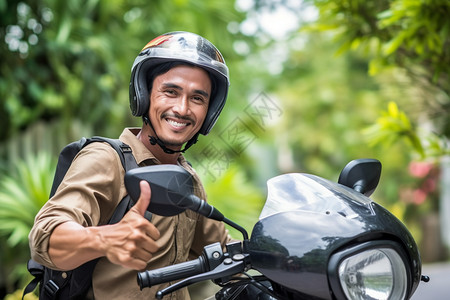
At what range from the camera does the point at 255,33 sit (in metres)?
8.34

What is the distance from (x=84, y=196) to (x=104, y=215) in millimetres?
177

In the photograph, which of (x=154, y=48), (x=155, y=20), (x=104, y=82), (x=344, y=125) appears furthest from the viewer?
(x=344, y=125)

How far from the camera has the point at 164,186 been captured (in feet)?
3.61

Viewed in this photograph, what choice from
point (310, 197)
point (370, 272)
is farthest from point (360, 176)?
point (370, 272)

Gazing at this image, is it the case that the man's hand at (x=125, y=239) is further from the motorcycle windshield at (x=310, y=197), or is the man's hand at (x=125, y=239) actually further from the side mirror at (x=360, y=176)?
the side mirror at (x=360, y=176)

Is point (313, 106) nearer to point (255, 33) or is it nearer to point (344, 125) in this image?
point (344, 125)

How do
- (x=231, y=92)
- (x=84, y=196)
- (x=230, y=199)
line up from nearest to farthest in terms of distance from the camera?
1. (x=84, y=196)
2. (x=230, y=199)
3. (x=231, y=92)

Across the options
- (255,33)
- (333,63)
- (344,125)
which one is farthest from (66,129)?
(333,63)

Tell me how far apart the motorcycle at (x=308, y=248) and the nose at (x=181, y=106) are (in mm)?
527

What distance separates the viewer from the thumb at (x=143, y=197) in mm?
1098

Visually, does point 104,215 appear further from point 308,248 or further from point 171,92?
point 308,248

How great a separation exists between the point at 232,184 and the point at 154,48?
385 centimetres

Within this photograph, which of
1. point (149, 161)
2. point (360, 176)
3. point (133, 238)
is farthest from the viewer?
point (149, 161)

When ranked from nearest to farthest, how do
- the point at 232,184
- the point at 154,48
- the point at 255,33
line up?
the point at 154,48, the point at 232,184, the point at 255,33
